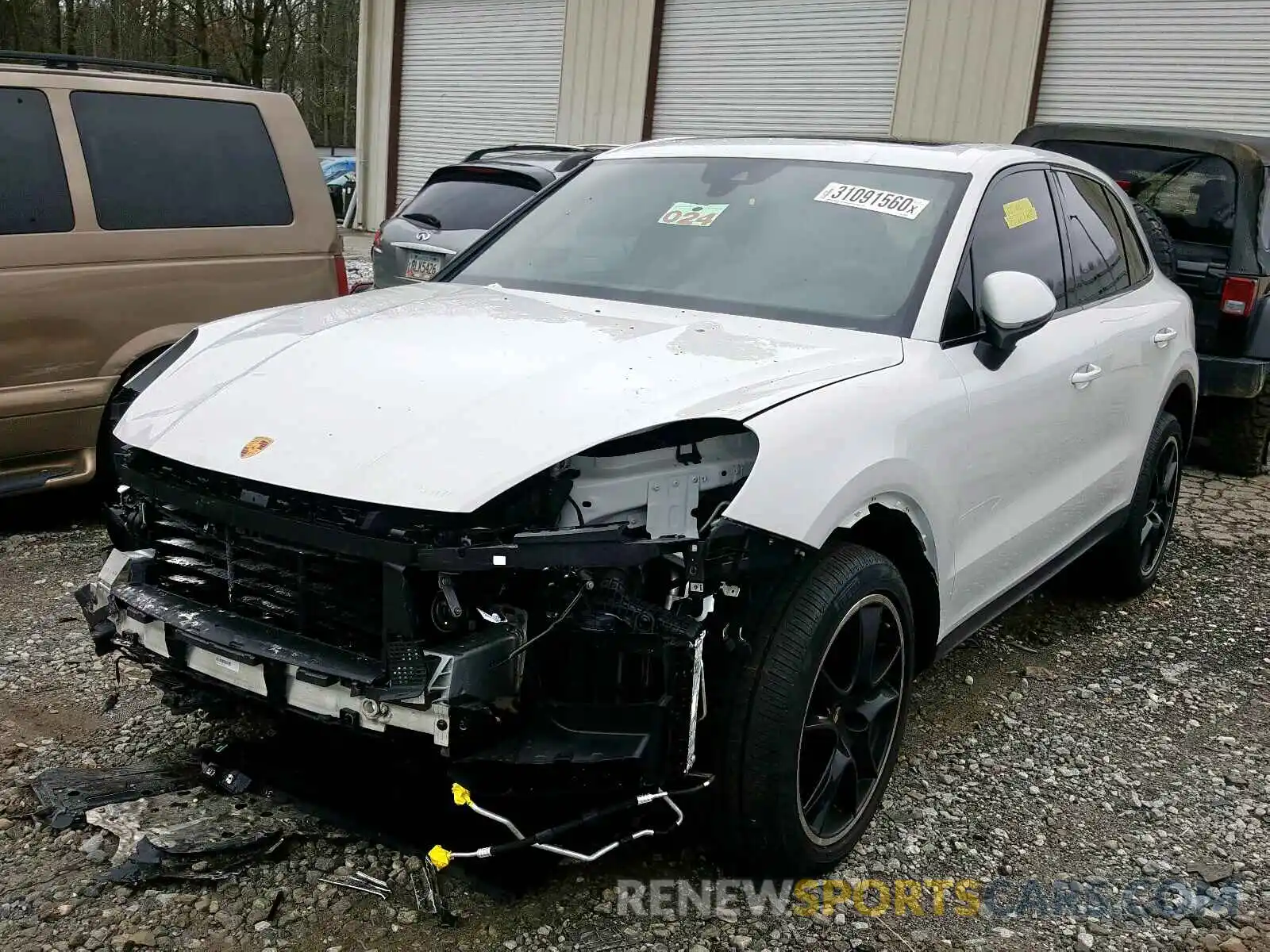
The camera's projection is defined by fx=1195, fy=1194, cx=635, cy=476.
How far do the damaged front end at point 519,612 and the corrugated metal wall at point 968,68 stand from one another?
1046 centimetres

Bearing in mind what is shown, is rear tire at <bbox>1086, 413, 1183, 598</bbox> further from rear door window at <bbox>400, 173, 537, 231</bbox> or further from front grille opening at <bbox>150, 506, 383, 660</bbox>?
rear door window at <bbox>400, 173, 537, 231</bbox>

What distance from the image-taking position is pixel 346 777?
2830 mm

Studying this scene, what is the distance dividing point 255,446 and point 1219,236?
6.32 metres

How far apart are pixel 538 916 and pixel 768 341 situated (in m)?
1.53

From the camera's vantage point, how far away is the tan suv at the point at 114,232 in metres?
4.84

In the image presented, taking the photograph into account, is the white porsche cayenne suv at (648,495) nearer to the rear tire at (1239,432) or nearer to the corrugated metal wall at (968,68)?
the rear tire at (1239,432)

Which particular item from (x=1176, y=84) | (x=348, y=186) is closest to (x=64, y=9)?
(x=348, y=186)

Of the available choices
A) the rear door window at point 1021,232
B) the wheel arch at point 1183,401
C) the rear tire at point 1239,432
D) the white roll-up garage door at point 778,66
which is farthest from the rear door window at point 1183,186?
the white roll-up garage door at point 778,66

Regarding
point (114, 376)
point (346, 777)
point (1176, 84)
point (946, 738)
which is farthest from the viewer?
point (1176, 84)

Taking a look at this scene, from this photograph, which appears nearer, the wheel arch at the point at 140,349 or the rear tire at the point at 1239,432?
the wheel arch at the point at 140,349

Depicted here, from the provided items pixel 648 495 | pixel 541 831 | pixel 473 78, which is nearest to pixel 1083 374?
pixel 648 495

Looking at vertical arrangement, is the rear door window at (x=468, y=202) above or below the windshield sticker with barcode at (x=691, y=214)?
below

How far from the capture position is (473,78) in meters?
18.6

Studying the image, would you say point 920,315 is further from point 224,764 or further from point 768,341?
point 224,764
